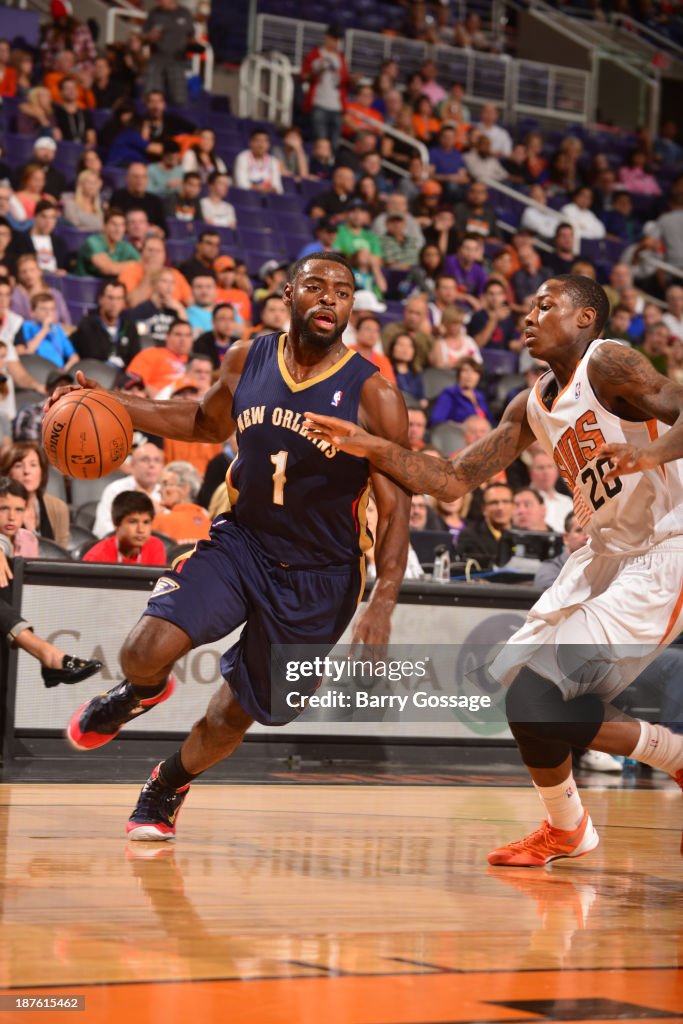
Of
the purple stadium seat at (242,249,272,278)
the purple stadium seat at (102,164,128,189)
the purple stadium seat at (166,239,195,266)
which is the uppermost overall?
the purple stadium seat at (102,164,128,189)

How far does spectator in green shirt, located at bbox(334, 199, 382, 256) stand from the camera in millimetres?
13891

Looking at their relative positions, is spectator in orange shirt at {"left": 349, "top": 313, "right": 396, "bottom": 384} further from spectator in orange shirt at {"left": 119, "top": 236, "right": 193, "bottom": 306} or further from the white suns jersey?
the white suns jersey

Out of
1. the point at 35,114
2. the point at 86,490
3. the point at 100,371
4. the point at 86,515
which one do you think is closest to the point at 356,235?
the point at 35,114

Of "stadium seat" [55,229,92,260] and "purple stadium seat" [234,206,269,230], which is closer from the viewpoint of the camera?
"stadium seat" [55,229,92,260]

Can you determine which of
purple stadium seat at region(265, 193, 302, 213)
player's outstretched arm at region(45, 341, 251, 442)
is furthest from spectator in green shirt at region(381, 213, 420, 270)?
player's outstretched arm at region(45, 341, 251, 442)

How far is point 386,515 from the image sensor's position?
462 cm

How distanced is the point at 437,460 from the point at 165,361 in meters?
6.40

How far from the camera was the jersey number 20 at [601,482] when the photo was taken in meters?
4.54

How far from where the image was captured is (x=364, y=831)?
558 cm

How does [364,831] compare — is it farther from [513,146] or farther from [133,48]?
[513,146]

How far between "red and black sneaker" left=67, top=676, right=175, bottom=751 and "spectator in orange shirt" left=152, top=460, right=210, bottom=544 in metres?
3.57

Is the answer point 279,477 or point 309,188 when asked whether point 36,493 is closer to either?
point 279,477

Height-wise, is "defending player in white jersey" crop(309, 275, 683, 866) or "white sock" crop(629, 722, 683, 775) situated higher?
"defending player in white jersey" crop(309, 275, 683, 866)

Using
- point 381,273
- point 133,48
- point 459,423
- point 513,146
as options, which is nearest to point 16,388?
point 459,423
